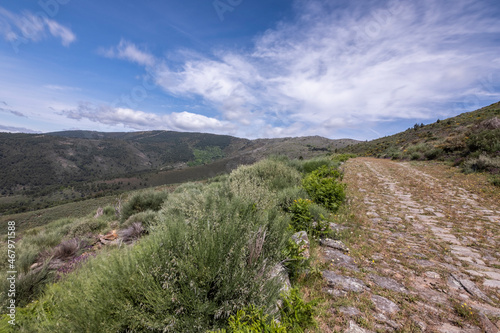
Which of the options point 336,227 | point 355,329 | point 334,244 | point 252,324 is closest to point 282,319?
point 252,324

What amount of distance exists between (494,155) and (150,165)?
164132mm

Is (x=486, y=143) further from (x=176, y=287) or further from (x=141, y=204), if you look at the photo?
(x=141, y=204)

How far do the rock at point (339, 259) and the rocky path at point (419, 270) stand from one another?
0.02 m

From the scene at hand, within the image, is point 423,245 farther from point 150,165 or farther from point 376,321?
point 150,165

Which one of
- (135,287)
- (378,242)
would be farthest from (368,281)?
(135,287)

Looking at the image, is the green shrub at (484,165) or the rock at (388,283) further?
the green shrub at (484,165)

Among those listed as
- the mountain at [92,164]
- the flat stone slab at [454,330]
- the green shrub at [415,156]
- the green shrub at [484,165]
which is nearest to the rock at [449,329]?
Answer: the flat stone slab at [454,330]

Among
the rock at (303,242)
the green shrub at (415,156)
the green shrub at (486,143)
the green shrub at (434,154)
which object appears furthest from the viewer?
the green shrub at (415,156)

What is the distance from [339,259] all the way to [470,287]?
1.56m

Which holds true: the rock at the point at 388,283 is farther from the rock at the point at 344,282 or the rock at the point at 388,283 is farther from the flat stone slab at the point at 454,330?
the flat stone slab at the point at 454,330

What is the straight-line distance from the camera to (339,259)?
3.19 meters

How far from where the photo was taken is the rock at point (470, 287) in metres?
2.32

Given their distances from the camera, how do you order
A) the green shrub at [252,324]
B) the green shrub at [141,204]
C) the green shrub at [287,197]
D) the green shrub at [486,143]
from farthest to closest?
the green shrub at [486,143] → the green shrub at [141,204] → the green shrub at [287,197] → the green shrub at [252,324]

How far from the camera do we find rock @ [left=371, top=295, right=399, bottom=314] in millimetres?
2123
